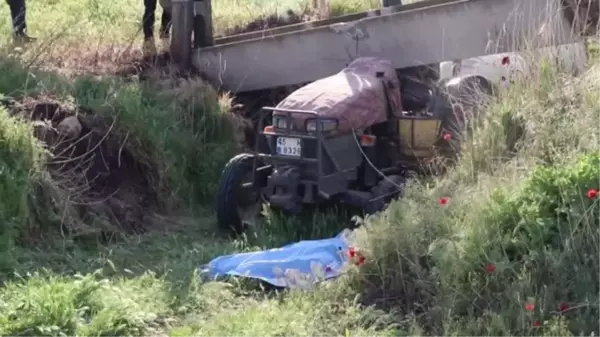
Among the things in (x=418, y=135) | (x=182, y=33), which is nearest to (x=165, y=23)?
(x=182, y=33)

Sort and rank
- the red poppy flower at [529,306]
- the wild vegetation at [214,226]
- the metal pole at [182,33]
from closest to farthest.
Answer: the red poppy flower at [529,306] → the wild vegetation at [214,226] → the metal pole at [182,33]

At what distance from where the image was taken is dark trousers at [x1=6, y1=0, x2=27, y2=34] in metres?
11.0

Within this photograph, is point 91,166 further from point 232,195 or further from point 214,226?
point 232,195

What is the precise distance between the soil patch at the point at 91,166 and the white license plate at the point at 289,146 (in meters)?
1.48

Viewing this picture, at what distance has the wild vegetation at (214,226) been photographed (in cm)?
557

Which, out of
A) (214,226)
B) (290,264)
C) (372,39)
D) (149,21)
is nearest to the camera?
(290,264)

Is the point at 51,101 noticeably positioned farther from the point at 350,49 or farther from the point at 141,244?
the point at 350,49

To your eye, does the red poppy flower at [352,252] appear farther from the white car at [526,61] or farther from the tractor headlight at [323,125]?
the white car at [526,61]

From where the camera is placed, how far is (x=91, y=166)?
29.3 feet

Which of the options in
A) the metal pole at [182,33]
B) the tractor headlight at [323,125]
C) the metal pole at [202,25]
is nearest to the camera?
the tractor headlight at [323,125]

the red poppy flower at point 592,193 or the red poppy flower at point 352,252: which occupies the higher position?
the red poppy flower at point 592,193

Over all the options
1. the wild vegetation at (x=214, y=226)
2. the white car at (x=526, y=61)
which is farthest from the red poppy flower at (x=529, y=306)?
the white car at (x=526, y=61)

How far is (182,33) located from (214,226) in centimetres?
292

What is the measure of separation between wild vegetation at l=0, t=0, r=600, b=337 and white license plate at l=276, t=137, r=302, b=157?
23.7 inches
